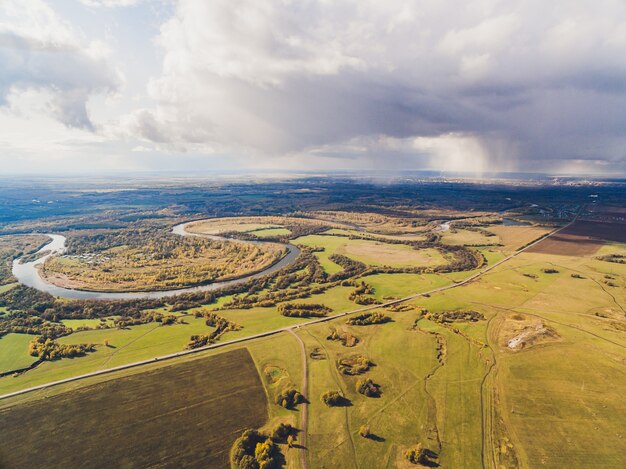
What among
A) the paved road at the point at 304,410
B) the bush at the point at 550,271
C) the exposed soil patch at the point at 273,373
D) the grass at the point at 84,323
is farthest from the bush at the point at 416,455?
the bush at the point at 550,271

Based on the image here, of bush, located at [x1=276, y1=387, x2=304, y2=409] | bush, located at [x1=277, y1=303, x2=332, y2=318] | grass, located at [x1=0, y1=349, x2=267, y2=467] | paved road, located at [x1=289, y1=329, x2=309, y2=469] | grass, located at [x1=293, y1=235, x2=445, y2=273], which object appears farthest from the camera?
grass, located at [x1=293, y1=235, x2=445, y2=273]

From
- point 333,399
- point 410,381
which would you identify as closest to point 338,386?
point 333,399

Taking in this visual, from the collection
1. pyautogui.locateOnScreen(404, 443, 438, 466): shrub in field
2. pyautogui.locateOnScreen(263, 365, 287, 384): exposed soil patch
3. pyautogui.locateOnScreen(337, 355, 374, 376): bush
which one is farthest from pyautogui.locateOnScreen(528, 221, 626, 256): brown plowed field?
pyautogui.locateOnScreen(263, 365, 287, 384): exposed soil patch

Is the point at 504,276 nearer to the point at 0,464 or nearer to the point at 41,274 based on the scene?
the point at 0,464

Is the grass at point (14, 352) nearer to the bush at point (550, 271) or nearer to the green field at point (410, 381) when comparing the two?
the green field at point (410, 381)

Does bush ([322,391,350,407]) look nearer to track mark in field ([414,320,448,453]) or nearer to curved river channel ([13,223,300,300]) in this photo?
track mark in field ([414,320,448,453])

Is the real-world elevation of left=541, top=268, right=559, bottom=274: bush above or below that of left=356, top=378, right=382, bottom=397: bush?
above
